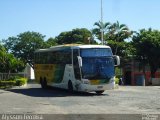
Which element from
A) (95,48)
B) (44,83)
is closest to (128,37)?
(44,83)

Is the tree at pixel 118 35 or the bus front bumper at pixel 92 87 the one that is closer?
the bus front bumper at pixel 92 87

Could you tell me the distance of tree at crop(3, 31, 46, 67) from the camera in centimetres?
8994

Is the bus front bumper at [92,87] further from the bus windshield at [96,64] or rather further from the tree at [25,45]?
the tree at [25,45]

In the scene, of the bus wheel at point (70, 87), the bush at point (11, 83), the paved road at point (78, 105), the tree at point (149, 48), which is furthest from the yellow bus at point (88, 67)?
the tree at point (149, 48)

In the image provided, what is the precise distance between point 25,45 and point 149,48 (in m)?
33.1

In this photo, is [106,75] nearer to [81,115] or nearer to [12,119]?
[81,115]

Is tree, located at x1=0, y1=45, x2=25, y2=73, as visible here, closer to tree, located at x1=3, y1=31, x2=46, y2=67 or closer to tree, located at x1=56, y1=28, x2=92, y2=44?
tree, located at x1=3, y1=31, x2=46, y2=67

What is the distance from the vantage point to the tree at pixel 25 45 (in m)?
89.9

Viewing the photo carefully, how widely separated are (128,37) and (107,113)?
58.2 metres

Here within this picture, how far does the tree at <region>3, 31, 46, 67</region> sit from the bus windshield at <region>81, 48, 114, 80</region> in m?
60.0

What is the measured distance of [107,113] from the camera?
1778 centimetres

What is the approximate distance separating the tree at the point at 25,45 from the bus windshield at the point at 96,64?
6001cm

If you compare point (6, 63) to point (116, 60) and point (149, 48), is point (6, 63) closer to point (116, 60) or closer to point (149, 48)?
point (149, 48)

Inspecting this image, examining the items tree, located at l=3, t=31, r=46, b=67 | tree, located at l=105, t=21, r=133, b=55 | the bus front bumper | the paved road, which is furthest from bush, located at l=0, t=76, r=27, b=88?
tree, located at l=3, t=31, r=46, b=67
